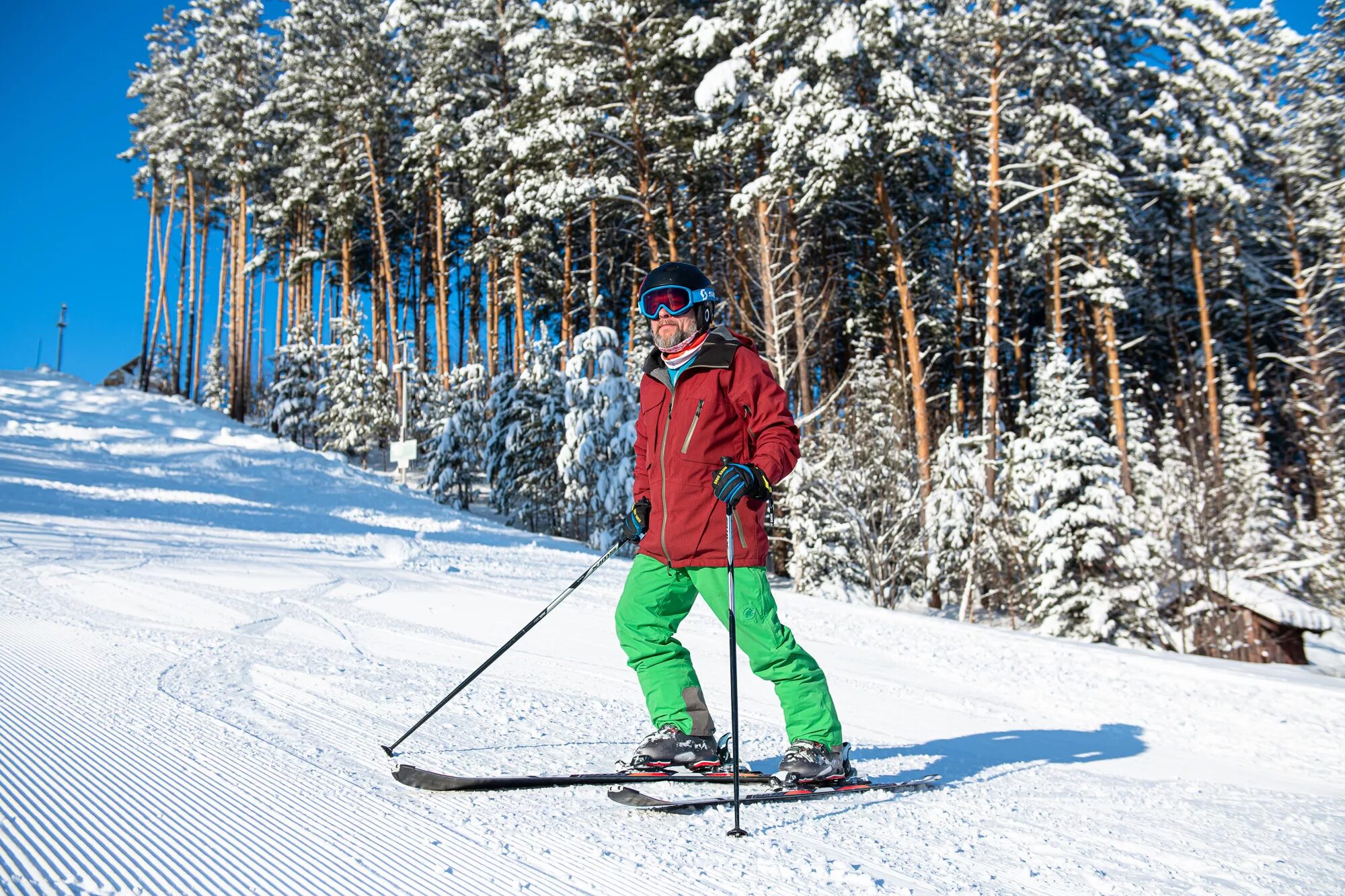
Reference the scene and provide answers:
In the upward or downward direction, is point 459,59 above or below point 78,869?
above

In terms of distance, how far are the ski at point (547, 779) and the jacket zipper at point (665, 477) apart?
2.43 feet

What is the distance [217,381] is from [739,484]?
4881 cm

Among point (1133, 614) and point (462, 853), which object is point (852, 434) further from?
point (462, 853)

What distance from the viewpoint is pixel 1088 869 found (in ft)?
7.57

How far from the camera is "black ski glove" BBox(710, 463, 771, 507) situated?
2793mm

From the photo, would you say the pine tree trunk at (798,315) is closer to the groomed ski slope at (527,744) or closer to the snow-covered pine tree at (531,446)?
the snow-covered pine tree at (531,446)

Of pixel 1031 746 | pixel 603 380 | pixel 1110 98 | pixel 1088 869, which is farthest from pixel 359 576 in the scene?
pixel 1110 98

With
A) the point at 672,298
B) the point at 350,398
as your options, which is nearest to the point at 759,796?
the point at 672,298

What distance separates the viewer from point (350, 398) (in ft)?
98.8

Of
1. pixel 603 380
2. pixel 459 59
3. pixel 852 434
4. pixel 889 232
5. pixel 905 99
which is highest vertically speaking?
pixel 459 59

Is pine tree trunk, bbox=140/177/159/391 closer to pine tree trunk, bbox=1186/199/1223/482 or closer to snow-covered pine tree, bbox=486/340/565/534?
snow-covered pine tree, bbox=486/340/565/534

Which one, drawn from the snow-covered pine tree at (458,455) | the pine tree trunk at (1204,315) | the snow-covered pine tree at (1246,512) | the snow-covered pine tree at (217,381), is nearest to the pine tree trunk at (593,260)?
the snow-covered pine tree at (458,455)

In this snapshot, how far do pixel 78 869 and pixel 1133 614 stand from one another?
14382mm

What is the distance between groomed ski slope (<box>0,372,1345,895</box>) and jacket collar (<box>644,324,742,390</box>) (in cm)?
149
